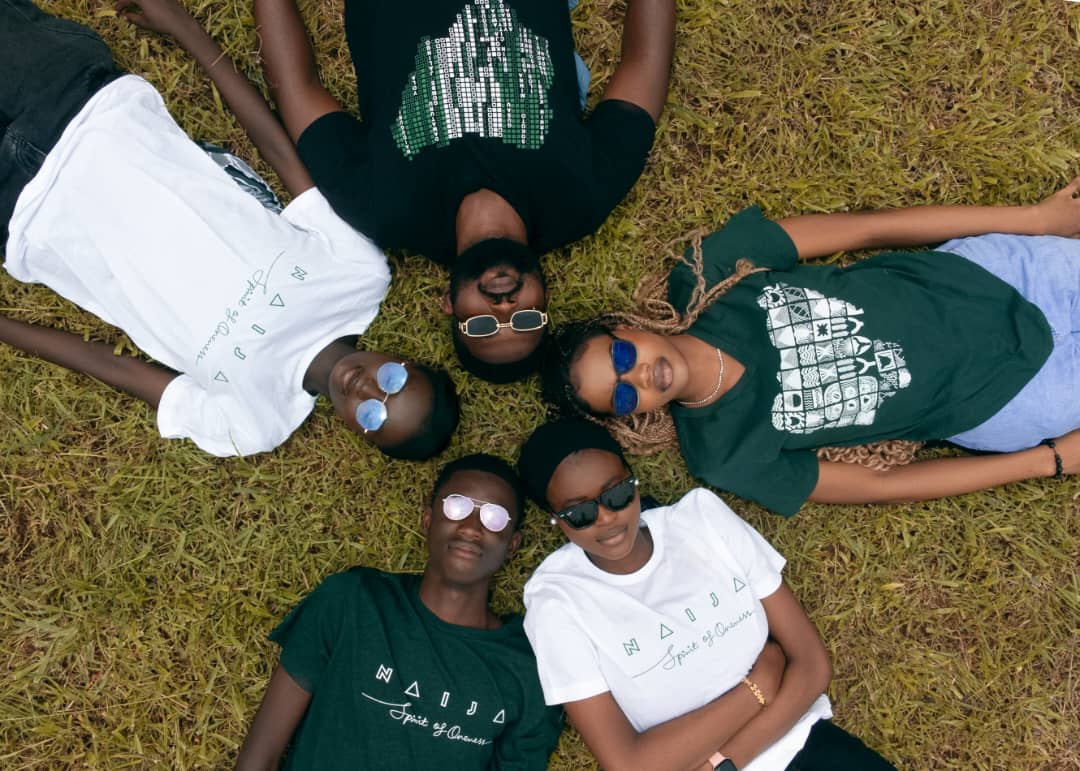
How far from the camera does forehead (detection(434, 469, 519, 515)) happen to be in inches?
137

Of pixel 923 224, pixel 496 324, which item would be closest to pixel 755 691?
pixel 496 324

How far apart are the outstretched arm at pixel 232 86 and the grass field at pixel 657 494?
7.9 inches

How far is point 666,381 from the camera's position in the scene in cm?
327

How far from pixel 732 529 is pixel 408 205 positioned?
2.24 m

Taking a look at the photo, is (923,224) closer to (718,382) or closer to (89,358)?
(718,382)

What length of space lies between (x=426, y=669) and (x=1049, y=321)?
3.53 m

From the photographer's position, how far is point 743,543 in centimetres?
361

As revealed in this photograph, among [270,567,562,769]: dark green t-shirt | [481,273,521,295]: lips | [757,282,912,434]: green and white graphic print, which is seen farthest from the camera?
[757,282,912,434]: green and white graphic print

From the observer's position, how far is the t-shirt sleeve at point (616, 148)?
3.52 metres

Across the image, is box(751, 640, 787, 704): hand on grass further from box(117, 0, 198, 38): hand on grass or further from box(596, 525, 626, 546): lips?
box(117, 0, 198, 38): hand on grass

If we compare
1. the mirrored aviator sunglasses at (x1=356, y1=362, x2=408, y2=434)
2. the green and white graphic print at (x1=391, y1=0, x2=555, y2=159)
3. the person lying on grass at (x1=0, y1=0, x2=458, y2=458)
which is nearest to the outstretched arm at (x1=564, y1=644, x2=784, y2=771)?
the person lying on grass at (x1=0, y1=0, x2=458, y2=458)

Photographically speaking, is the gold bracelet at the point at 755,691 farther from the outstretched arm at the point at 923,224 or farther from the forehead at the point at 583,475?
the outstretched arm at the point at 923,224

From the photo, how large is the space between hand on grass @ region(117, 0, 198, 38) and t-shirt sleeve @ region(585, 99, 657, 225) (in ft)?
7.12

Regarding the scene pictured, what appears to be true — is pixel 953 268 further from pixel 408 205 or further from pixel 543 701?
pixel 543 701
